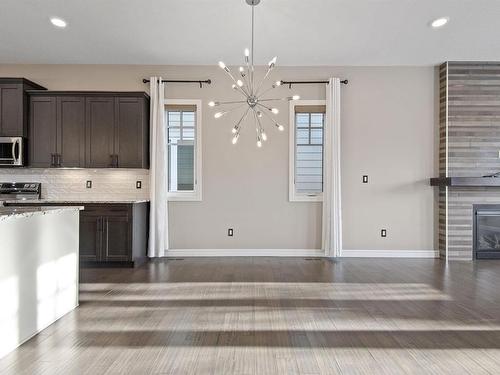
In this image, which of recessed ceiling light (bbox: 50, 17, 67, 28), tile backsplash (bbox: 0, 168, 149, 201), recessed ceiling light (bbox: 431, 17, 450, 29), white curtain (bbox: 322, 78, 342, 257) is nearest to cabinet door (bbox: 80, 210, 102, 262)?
tile backsplash (bbox: 0, 168, 149, 201)

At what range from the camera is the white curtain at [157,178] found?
527 cm

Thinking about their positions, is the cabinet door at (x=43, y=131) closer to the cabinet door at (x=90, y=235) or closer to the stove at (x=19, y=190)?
the stove at (x=19, y=190)

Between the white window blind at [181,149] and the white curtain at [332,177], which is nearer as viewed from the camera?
the white curtain at [332,177]

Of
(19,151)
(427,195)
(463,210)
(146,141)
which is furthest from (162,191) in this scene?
(463,210)

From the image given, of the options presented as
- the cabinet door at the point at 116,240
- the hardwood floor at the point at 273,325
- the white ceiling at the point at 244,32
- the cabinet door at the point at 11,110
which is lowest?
the hardwood floor at the point at 273,325

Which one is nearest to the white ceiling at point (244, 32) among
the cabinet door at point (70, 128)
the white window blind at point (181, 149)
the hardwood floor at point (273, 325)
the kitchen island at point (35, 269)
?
the cabinet door at point (70, 128)

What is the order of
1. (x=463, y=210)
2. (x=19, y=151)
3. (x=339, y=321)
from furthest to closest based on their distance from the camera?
(x=463, y=210)
(x=19, y=151)
(x=339, y=321)

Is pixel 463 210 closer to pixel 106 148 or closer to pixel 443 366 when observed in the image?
pixel 443 366

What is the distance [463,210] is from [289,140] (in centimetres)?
284

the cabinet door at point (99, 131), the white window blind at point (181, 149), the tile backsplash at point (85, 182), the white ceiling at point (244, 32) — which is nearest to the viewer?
the white ceiling at point (244, 32)

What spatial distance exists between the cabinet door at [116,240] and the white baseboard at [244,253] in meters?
0.86

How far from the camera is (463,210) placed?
5.27m

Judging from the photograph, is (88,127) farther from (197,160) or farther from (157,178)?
(197,160)

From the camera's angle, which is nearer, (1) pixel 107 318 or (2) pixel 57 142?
(1) pixel 107 318
